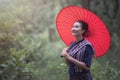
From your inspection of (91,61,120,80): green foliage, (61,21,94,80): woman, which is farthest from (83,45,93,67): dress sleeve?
(91,61,120,80): green foliage

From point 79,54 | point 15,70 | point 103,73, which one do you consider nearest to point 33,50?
point 15,70

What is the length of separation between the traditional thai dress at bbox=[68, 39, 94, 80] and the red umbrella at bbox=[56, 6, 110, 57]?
0.39m

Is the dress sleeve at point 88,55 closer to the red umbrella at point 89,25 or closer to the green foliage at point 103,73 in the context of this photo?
the red umbrella at point 89,25

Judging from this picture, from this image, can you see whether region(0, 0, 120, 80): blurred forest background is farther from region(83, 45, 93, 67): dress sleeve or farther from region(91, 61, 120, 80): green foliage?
region(83, 45, 93, 67): dress sleeve

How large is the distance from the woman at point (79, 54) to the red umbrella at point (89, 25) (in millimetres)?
140

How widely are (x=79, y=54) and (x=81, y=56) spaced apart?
0.05 m

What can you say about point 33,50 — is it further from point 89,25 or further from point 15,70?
point 89,25

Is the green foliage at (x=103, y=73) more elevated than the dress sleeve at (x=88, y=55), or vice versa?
the dress sleeve at (x=88, y=55)

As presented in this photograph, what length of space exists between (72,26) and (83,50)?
0.69 m

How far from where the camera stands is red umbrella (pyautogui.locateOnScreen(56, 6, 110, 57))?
558 centimetres

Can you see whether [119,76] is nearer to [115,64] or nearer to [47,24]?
[115,64]

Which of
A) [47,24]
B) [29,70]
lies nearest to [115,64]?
[29,70]

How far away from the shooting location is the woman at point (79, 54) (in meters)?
5.23

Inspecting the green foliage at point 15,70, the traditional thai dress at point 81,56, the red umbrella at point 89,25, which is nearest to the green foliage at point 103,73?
the green foliage at point 15,70
